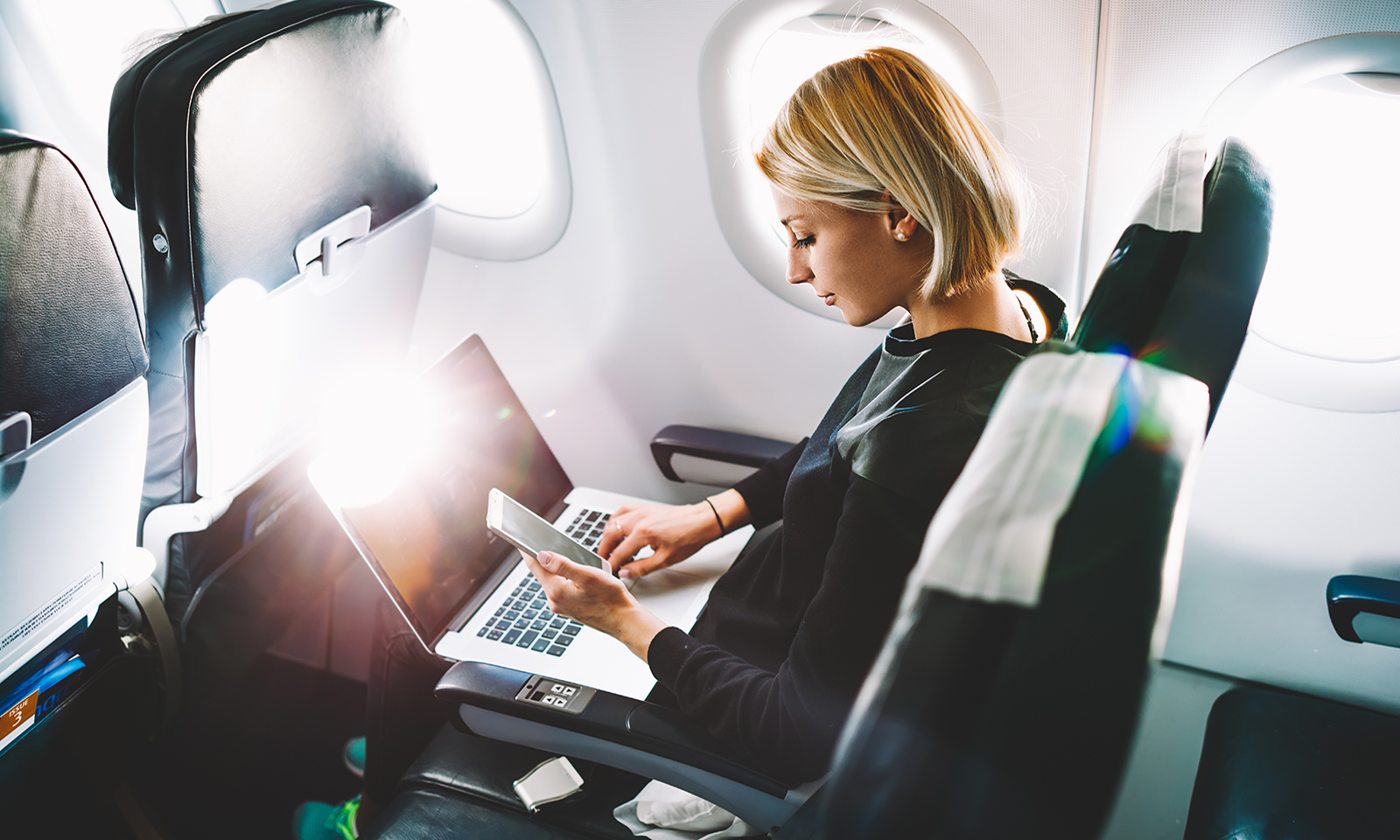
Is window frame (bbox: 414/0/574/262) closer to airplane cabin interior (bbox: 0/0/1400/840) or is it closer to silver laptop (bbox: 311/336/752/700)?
airplane cabin interior (bbox: 0/0/1400/840)

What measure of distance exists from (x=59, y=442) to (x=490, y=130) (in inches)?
52.0

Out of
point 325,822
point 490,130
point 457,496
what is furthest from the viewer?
point 490,130

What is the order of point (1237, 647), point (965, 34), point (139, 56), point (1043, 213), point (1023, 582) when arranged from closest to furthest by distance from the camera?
point (1023, 582), point (139, 56), point (965, 34), point (1043, 213), point (1237, 647)

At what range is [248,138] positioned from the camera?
115cm

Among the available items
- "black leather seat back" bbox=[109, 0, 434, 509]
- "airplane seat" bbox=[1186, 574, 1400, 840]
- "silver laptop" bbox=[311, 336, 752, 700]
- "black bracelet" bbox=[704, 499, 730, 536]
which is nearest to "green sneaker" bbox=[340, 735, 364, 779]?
"silver laptop" bbox=[311, 336, 752, 700]

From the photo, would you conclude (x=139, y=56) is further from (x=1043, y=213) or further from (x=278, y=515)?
(x=1043, y=213)

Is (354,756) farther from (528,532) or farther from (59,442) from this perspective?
(59,442)

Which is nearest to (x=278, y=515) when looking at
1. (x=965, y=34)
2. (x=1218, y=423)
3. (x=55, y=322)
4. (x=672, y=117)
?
(x=55, y=322)

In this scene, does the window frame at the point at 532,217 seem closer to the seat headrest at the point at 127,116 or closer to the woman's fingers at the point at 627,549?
the seat headrest at the point at 127,116

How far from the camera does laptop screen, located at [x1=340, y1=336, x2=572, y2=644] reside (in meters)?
1.48

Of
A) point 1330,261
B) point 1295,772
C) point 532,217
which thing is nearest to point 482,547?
point 532,217

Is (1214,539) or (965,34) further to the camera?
(1214,539)

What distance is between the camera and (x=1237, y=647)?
181 cm

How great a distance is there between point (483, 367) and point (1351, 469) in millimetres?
1703
